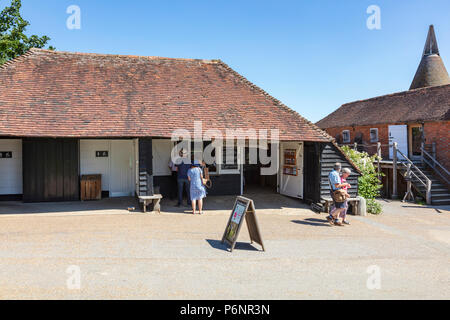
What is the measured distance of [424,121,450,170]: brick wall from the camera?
18.7 m

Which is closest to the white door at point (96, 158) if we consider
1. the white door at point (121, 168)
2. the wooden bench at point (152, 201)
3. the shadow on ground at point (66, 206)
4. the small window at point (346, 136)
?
the white door at point (121, 168)

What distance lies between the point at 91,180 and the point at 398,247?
9396 mm

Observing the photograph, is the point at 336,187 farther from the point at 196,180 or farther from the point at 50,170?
the point at 50,170

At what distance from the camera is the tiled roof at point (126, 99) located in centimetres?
1038

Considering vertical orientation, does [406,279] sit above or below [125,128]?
below

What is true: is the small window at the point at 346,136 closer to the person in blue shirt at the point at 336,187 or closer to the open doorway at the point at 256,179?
the open doorway at the point at 256,179

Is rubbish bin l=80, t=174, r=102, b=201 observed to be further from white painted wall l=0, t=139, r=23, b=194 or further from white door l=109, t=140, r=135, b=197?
white painted wall l=0, t=139, r=23, b=194

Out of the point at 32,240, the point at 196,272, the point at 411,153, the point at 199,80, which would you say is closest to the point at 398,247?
the point at 196,272

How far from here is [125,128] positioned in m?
10.4

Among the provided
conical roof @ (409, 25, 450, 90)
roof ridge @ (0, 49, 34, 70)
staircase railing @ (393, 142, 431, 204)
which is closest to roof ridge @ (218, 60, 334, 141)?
roof ridge @ (0, 49, 34, 70)

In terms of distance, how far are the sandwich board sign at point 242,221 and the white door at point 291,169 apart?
238 inches

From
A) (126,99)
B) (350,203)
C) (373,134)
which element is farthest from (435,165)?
(126,99)

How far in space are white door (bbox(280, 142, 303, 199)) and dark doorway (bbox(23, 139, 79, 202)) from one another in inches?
297

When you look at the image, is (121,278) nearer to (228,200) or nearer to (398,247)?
(398,247)
